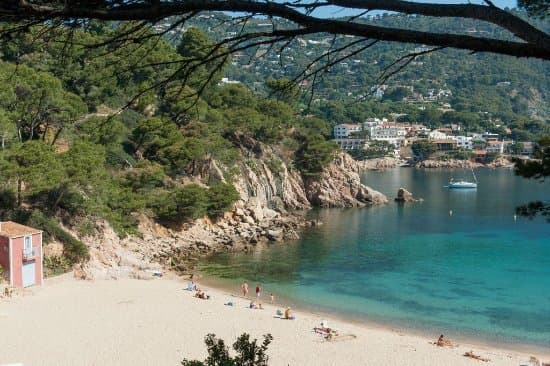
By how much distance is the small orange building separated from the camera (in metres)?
17.7

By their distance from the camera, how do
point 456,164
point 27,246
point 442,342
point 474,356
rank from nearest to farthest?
point 474,356, point 442,342, point 27,246, point 456,164

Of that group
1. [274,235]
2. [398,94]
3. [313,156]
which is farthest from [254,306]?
[398,94]

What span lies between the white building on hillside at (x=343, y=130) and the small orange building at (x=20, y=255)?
6871 cm

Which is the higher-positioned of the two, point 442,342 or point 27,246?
point 27,246

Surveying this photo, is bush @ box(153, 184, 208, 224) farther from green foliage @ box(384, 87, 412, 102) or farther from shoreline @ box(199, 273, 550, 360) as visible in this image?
green foliage @ box(384, 87, 412, 102)

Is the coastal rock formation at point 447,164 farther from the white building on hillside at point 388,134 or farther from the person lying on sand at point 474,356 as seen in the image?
the person lying on sand at point 474,356

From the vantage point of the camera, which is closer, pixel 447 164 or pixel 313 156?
pixel 313 156

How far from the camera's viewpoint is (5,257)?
1772 centimetres

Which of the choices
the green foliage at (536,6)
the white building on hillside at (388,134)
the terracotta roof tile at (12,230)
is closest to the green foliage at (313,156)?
the terracotta roof tile at (12,230)

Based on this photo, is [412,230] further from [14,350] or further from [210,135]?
[14,350]

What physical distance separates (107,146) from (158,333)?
14209mm

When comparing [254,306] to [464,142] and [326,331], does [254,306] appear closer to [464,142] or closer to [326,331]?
[326,331]

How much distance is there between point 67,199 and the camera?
22.8m

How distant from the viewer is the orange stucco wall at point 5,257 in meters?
17.7
